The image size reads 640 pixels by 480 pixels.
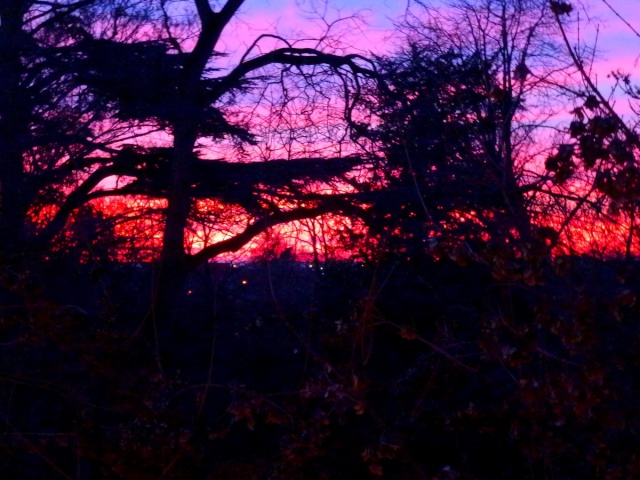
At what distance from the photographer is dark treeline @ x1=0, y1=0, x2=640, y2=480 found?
5.88 meters

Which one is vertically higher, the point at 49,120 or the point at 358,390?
the point at 49,120

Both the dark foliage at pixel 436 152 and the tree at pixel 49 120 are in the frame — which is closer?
the dark foliage at pixel 436 152

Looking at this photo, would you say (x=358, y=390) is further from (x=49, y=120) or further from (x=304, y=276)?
(x=49, y=120)

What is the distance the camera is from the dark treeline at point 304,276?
588cm

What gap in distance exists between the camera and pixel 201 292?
11586 millimetres

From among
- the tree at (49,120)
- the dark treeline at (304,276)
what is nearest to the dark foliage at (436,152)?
the dark treeline at (304,276)

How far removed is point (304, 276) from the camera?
10.1 m

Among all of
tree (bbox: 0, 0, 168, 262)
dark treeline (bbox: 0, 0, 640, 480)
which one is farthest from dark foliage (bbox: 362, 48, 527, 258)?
tree (bbox: 0, 0, 168, 262)

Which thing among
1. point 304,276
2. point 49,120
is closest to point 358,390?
point 304,276

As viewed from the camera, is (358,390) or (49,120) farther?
(49,120)

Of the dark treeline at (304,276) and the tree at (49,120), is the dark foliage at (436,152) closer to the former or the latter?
the dark treeline at (304,276)

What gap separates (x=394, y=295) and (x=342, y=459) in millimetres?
2770

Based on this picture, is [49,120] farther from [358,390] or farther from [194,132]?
[358,390]

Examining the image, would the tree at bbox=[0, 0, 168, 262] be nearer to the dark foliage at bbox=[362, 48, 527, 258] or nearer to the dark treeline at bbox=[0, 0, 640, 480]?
the dark treeline at bbox=[0, 0, 640, 480]
